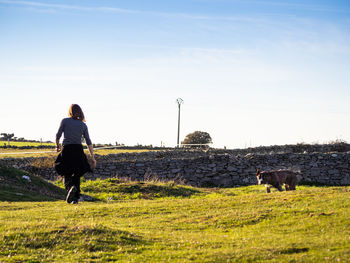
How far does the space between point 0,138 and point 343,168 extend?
47.9 m

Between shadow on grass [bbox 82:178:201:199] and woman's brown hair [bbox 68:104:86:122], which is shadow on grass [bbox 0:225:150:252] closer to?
woman's brown hair [bbox 68:104:86:122]

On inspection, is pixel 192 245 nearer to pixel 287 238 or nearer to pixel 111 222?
pixel 287 238

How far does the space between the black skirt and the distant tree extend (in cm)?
4183

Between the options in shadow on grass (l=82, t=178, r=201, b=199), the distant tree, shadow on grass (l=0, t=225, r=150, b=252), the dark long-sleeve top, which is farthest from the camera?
the distant tree

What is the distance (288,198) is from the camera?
14.0 metres

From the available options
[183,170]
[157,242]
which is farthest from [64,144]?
[183,170]

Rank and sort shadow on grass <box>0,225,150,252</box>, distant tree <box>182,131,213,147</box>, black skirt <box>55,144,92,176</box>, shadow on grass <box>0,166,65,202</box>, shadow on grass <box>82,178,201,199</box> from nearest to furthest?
shadow on grass <box>0,225,150,252</box>, black skirt <box>55,144,92,176</box>, shadow on grass <box>0,166,65,202</box>, shadow on grass <box>82,178,201,199</box>, distant tree <box>182,131,213,147</box>

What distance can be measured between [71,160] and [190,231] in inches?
173

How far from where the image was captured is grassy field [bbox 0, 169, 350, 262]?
8.11 metres

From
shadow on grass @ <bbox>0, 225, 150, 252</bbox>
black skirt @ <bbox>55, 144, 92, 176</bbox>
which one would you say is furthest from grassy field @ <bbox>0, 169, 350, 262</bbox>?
black skirt @ <bbox>55, 144, 92, 176</bbox>

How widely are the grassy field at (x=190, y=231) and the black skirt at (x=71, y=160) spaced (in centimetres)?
126

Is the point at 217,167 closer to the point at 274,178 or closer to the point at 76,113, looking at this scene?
the point at 274,178

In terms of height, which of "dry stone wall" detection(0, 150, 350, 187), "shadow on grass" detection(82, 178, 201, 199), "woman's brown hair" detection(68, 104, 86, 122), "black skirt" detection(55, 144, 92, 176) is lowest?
"shadow on grass" detection(82, 178, 201, 199)

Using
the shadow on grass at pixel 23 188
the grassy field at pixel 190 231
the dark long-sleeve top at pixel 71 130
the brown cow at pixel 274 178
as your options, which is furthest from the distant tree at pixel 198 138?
the dark long-sleeve top at pixel 71 130
